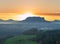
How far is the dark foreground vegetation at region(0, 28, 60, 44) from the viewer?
1.11m

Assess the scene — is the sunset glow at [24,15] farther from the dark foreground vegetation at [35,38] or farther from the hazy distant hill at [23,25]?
the dark foreground vegetation at [35,38]

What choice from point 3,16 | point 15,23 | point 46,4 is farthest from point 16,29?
point 46,4

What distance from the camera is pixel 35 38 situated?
1.12 metres

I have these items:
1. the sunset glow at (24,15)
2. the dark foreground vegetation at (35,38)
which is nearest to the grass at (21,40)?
the dark foreground vegetation at (35,38)

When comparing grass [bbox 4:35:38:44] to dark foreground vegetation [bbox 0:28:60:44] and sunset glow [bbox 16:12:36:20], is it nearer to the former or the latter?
dark foreground vegetation [bbox 0:28:60:44]

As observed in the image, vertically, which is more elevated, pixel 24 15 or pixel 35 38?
pixel 24 15

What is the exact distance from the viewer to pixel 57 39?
1131 mm

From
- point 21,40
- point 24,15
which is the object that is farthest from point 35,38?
point 24,15

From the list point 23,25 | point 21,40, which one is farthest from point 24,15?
point 21,40

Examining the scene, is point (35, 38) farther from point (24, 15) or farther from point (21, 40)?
point (24, 15)

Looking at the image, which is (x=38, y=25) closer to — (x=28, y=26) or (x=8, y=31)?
(x=28, y=26)

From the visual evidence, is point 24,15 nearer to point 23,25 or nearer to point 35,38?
point 23,25

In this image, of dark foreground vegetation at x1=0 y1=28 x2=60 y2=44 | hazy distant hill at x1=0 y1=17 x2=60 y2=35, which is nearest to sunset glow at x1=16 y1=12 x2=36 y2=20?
hazy distant hill at x1=0 y1=17 x2=60 y2=35

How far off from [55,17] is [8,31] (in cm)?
44
